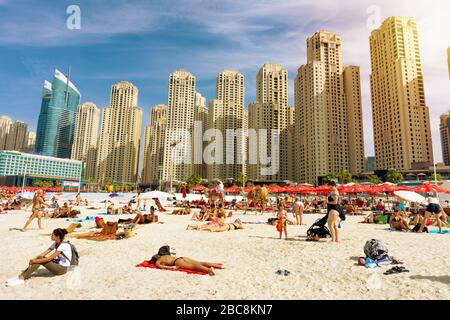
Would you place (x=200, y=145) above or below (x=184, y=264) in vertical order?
above

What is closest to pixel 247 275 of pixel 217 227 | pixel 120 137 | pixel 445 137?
pixel 217 227

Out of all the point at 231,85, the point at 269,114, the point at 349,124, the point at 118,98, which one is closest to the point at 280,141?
the point at 269,114

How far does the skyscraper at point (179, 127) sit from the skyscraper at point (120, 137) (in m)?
42.0

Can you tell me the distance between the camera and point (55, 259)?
6020mm

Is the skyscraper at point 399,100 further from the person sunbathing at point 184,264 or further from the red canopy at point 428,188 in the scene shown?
the person sunbathing at point 184,264

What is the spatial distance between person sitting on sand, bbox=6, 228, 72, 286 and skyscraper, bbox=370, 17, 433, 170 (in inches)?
4067

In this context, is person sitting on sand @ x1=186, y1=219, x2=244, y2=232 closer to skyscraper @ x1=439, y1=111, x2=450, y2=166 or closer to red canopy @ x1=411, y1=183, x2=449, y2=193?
red canopy @ x1=411, y1=183, x2=449, y2=193

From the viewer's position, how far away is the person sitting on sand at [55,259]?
5.68 m

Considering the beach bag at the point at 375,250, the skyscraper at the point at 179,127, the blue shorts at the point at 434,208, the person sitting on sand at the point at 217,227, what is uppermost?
the skyscraper at the point at 179,127

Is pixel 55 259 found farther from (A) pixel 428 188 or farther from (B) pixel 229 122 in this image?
(B) pixel 229 122

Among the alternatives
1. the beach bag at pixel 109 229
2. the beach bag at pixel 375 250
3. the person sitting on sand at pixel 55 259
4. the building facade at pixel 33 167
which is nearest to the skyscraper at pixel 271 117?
the building facade at pixel 33 167

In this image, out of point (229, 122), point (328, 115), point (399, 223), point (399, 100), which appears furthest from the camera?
point (229, 122)

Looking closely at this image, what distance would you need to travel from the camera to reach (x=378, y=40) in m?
105

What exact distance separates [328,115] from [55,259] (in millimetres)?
111325
